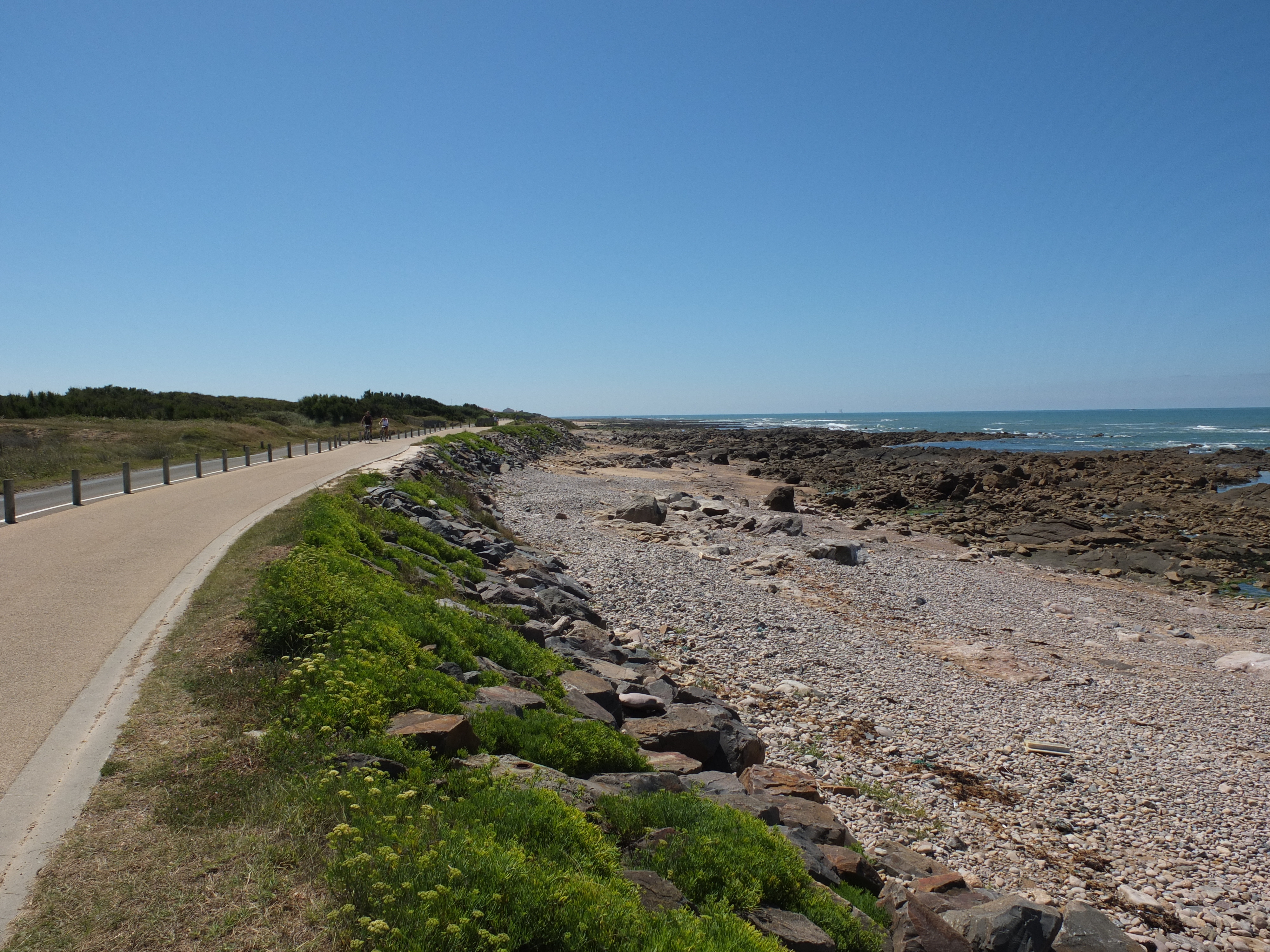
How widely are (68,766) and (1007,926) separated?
632 centimetres

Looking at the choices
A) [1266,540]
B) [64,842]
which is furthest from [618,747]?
[1266,540]

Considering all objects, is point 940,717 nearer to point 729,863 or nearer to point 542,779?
point 729,863

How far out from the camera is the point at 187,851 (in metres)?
4.04

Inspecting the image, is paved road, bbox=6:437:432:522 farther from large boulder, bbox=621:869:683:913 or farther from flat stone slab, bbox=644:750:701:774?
large boulder, bbox=621:869:683:913

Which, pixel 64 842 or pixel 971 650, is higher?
pixel 64 842

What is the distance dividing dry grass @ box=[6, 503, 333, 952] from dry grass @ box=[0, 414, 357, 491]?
75.6 feet

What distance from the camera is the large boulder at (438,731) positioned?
5414 millimetres

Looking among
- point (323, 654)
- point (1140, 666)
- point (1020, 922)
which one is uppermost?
point (323, 654)

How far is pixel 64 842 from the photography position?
4141mm

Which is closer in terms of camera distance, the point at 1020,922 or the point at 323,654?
the point at 1020,922

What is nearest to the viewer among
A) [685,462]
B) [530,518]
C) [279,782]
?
[279,782]

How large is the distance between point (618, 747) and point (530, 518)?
18517mm

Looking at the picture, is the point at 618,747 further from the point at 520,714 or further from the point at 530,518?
the point at 530,518

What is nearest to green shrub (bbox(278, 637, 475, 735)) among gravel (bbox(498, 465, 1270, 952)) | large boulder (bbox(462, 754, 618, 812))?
large boulder (bbox(462, 754, 618, 812))
